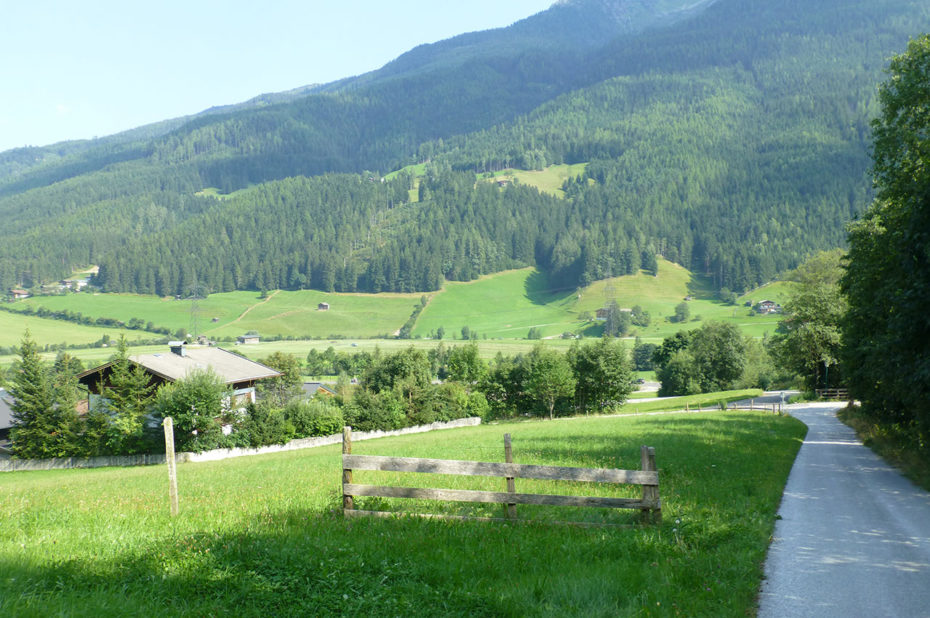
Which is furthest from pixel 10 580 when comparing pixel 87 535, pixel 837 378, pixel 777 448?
pixel 837 378

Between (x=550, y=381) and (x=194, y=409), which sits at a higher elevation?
(x=194, y=409)

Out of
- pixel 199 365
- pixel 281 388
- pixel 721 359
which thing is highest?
pixel 199 365

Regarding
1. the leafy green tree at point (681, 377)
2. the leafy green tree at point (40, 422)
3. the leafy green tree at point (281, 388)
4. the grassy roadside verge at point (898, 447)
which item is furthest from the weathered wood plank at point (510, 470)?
the leafy green tree at point (681, 377)

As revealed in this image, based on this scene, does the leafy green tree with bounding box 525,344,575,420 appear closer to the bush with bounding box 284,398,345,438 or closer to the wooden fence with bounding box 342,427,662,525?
the bush with bounding box 284,398,345,438

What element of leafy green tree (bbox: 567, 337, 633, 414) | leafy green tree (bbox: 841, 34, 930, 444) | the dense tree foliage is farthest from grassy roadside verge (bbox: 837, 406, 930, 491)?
the dense tree foliage

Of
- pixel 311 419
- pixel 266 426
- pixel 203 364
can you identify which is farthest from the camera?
pixel 203 364

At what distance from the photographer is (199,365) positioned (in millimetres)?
69938

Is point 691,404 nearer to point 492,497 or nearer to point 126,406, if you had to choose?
point 126,406

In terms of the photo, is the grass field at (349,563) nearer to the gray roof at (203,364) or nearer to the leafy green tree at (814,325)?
the gray roof at (203,364)

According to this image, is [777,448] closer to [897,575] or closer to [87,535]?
[897,575]

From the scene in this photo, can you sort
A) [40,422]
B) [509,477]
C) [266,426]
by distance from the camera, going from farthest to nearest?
1. [266,426]
2. [40,422]
3. [509,477]

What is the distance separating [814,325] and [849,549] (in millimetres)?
63379

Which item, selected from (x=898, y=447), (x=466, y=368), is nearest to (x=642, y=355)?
(x=466, y=368)

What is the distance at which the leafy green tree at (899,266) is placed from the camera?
18938 mm
